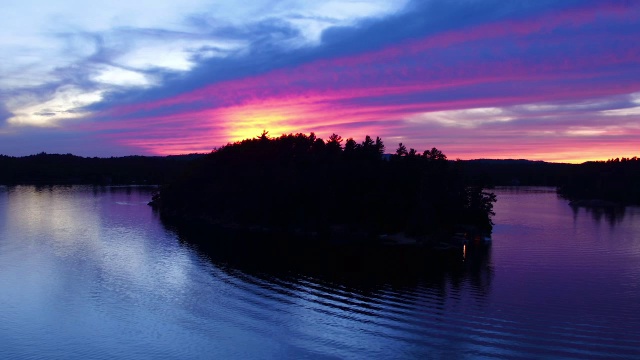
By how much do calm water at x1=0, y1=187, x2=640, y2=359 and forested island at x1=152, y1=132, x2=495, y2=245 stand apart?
7.61m

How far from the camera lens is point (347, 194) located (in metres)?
64.4

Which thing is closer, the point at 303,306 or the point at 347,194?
the point at 303,306

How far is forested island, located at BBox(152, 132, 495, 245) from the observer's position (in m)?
60.2

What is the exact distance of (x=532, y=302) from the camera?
33281 millimetres

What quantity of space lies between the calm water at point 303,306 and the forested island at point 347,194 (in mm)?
7609

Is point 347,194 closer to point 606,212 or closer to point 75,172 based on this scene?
point 606,212

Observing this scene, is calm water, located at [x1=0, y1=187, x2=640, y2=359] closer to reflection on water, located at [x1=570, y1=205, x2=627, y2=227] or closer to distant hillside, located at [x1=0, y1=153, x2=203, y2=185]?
reflection on water, located at [x1=570, y1=205, x2=627, y2=227]

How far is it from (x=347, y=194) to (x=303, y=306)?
32.8m

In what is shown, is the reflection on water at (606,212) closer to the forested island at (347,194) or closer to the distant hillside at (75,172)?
the forested island at (347,194)

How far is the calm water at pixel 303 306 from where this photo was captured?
25562 mm

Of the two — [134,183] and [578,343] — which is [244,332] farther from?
[134,183]

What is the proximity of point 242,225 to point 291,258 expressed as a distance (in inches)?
924

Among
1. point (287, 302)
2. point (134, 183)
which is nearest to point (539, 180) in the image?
point (134, 183)

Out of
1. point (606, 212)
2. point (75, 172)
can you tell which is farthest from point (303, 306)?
point (75, 172)
